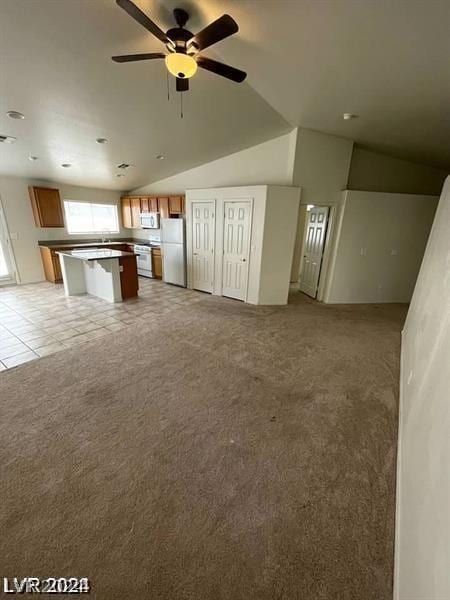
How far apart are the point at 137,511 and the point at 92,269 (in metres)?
4.80

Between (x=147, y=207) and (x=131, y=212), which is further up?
(x=147, y=207)

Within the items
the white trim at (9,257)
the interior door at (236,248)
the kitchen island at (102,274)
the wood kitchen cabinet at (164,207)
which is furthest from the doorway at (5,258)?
the interior door at (236,248)

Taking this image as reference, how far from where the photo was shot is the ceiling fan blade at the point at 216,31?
1.64 metres

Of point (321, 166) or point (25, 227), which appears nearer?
point (321, 166)

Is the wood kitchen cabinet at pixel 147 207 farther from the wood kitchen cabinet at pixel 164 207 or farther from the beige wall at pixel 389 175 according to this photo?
the beige wall at pixel 389 175

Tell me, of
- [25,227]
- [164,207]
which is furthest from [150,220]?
[25,227]

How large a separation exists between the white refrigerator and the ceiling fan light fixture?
3.86 meters

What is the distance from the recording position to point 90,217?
718 centimetres

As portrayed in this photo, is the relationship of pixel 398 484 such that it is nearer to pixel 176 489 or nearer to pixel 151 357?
pixel 176 489

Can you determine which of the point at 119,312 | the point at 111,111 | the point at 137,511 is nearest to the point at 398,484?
the point at 137,511

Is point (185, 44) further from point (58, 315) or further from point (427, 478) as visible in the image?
point (58, 315)

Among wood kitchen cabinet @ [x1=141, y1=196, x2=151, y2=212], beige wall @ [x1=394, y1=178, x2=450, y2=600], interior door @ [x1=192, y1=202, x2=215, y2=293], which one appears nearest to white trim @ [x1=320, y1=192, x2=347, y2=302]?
interior door @ [x1=192, y1=202, x2=215, y2=293]

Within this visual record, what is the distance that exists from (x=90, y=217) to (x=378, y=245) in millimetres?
7458

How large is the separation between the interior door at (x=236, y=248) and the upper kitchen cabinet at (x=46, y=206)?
428 cm
